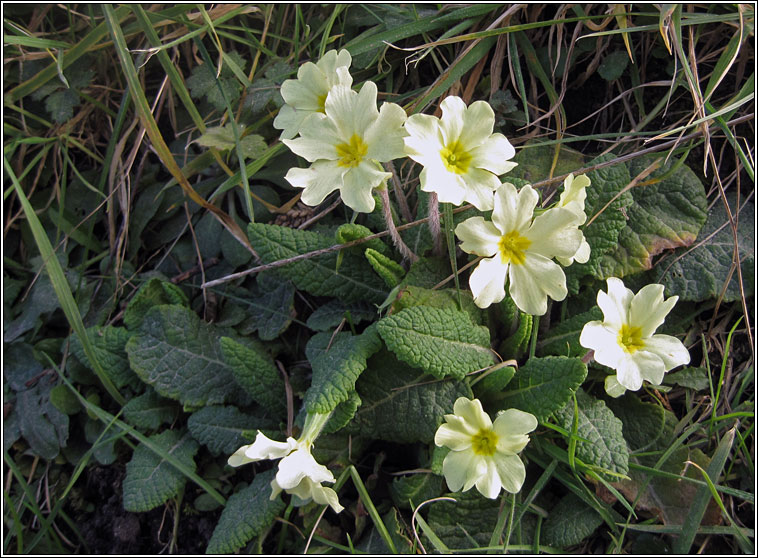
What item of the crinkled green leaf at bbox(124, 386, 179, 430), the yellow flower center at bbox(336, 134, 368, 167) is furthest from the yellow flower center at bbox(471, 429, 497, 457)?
the crinkled green leaf at bbox(124, 386, 179, 430)

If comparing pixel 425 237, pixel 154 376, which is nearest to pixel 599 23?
pixel 425 237

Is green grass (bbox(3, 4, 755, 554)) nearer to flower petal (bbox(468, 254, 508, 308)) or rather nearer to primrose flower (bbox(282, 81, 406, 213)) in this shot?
flower petal (bbox(468, 254, 508, 308))

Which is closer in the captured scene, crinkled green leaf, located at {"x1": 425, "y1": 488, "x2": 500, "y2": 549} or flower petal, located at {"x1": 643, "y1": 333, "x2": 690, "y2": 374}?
flower petal, located at {"x1": 643, "y1": 333, "x2": 690, "y2": 374}

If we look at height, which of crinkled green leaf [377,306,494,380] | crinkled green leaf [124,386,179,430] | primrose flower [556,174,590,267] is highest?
primrose flower [556,174,590,267]

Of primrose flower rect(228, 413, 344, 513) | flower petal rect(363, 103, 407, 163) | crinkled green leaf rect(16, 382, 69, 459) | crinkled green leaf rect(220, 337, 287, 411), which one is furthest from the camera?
crinkled green leaf rect(16, 382, 69, 459)

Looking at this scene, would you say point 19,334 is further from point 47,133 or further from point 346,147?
point 346,147

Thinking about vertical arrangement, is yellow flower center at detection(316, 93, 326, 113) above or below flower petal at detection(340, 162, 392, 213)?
above

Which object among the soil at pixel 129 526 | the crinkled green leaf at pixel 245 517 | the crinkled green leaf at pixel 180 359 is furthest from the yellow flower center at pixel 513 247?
the soil at pixel 129 526

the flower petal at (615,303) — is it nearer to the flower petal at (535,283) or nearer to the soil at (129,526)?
the flower petal at (535,283)

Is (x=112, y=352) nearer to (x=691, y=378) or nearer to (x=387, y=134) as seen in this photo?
(x=387, y=134)
